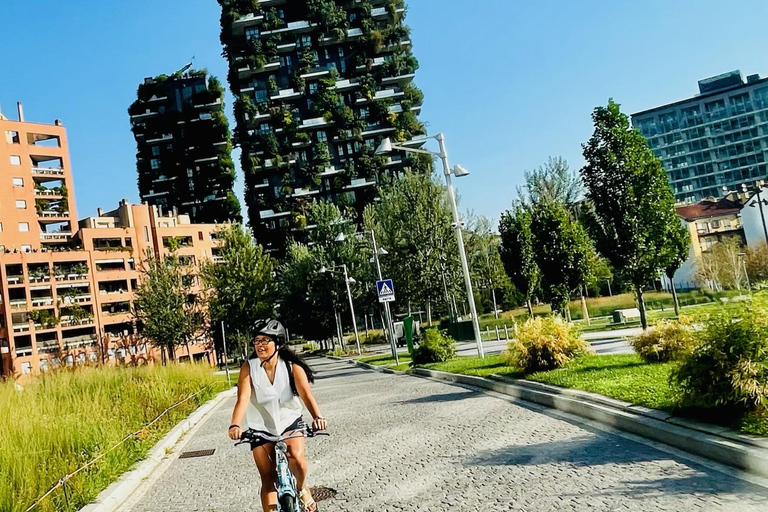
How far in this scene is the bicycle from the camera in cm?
511

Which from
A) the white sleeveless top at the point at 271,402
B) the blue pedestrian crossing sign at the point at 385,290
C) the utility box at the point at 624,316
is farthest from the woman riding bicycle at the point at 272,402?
the utility box at the point at 624,316

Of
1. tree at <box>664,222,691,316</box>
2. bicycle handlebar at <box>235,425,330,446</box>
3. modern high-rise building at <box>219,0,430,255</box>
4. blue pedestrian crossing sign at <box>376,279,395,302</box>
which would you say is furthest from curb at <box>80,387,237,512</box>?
modern high-rise building at <box>219,0,430,255</box>

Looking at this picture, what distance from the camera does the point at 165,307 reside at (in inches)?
2292

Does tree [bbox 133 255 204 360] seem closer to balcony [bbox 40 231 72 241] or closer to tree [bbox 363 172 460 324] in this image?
balcony [bbox 40 231 72 241]

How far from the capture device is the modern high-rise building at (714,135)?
123 meters

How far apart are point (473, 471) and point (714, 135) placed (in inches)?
5351

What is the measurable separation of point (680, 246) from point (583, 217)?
292 inches

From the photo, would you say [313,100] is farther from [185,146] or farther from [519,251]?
[519,251]

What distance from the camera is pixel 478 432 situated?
9.90 metres

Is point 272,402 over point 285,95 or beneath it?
beneath

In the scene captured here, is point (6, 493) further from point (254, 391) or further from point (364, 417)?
point (364, 417)

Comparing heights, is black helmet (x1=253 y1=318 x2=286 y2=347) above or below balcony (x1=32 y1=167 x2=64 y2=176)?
below

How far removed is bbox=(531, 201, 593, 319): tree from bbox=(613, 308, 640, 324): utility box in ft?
19.2

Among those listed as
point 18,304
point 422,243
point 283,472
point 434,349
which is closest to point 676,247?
point 434,349
